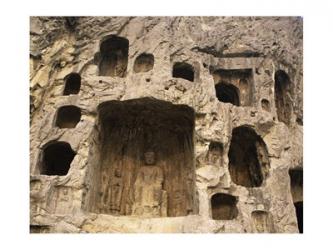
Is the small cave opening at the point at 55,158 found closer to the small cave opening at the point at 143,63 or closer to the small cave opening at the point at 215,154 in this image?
the small cave opening at the point at 143,63

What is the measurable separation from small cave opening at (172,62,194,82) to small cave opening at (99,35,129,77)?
63.1 inches

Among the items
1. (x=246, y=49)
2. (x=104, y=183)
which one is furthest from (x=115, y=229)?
(x=246, y=49)

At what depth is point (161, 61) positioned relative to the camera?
Answer: 34.6 feet

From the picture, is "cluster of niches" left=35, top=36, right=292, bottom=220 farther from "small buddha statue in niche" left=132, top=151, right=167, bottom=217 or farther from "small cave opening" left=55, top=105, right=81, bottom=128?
"small buddha statue in niche" left=132, top=151, right=167, bottom=217

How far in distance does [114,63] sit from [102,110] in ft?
7.04

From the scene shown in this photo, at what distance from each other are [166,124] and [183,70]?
1730mm

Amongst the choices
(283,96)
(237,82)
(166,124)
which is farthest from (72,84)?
(283,96)

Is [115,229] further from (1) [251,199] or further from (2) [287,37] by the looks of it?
(2) [287,37]

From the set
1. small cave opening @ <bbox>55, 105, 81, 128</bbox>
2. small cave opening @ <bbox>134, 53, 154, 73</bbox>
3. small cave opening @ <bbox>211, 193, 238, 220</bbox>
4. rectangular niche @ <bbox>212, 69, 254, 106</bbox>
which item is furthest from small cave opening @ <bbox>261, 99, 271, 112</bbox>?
small cave opening @ <bbox>55, 105, 81, 128</bbox>

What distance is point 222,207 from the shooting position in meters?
9.66

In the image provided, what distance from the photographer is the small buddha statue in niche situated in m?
10.3

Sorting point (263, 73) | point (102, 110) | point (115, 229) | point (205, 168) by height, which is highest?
point (263, 73)

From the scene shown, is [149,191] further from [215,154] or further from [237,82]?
[237,82]

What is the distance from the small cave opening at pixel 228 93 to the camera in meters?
11.5
